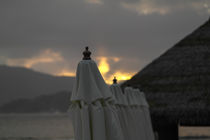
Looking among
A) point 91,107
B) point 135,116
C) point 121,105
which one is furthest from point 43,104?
point 91,107

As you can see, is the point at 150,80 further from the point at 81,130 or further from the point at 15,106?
the point at 15,106

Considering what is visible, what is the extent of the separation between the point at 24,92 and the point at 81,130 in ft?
582

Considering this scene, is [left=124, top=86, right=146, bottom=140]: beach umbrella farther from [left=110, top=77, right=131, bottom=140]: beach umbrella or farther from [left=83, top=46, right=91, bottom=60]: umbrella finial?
[left=83, top=46, right=91, bottom=60]: umbrella finial

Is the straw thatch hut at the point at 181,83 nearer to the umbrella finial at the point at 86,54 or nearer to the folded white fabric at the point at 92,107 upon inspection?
the folded white fabric at the point at 92,107

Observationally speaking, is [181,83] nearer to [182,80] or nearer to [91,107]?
[182,80]

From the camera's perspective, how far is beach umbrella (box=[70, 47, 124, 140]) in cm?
397

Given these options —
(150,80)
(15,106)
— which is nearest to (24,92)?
(15,106)

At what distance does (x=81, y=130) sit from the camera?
4.01 m

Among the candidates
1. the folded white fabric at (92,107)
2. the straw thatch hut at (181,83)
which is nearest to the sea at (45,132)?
the straw thatch hut at (181,83)

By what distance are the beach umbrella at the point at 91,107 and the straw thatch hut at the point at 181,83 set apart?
231 inches

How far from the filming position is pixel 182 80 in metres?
10.5

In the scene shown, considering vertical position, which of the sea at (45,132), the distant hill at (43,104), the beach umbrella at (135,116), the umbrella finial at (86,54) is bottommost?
the sea at (45,132)

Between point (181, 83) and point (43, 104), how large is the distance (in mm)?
160633

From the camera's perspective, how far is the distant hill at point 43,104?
16825 centimetres
